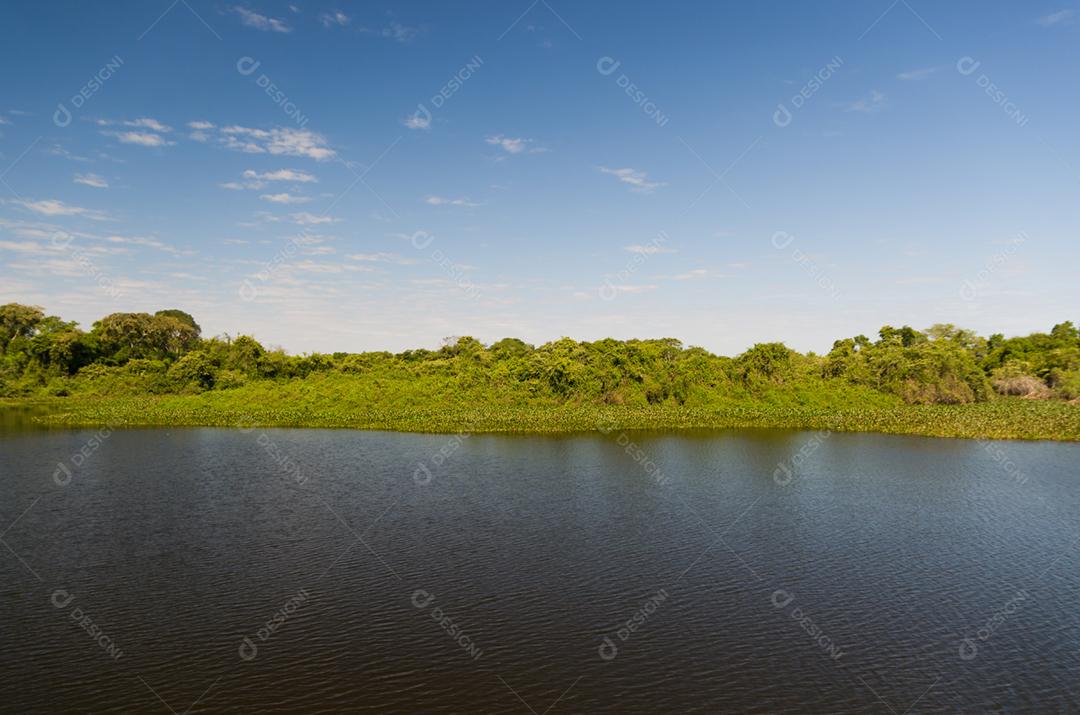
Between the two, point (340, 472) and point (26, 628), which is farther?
point (340, 472)

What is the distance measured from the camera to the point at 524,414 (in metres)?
56.9

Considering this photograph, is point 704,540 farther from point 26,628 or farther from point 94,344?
point 94,344

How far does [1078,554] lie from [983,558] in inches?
145

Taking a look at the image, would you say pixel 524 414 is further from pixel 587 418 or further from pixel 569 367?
pixel 569 367

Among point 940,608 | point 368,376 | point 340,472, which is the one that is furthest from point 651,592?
point 368,376

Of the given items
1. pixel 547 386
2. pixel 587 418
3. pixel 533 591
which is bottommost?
pixel 533 591

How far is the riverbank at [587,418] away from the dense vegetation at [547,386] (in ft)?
0.71

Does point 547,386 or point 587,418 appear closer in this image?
point 587,418

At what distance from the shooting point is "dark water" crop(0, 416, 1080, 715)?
13305 mm

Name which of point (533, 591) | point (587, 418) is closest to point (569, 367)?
point (587, 418)

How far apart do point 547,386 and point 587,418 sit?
36.9 ft

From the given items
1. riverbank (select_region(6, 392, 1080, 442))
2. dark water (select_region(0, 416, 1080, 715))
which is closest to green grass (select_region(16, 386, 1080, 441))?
riverbank (select_region(6, 392, 1080, 442))

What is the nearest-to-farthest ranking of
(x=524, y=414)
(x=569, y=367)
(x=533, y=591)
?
(x=533, y=591) → (x=524, y=414) → (x=569, y=367)

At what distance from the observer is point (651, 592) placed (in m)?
18.2
